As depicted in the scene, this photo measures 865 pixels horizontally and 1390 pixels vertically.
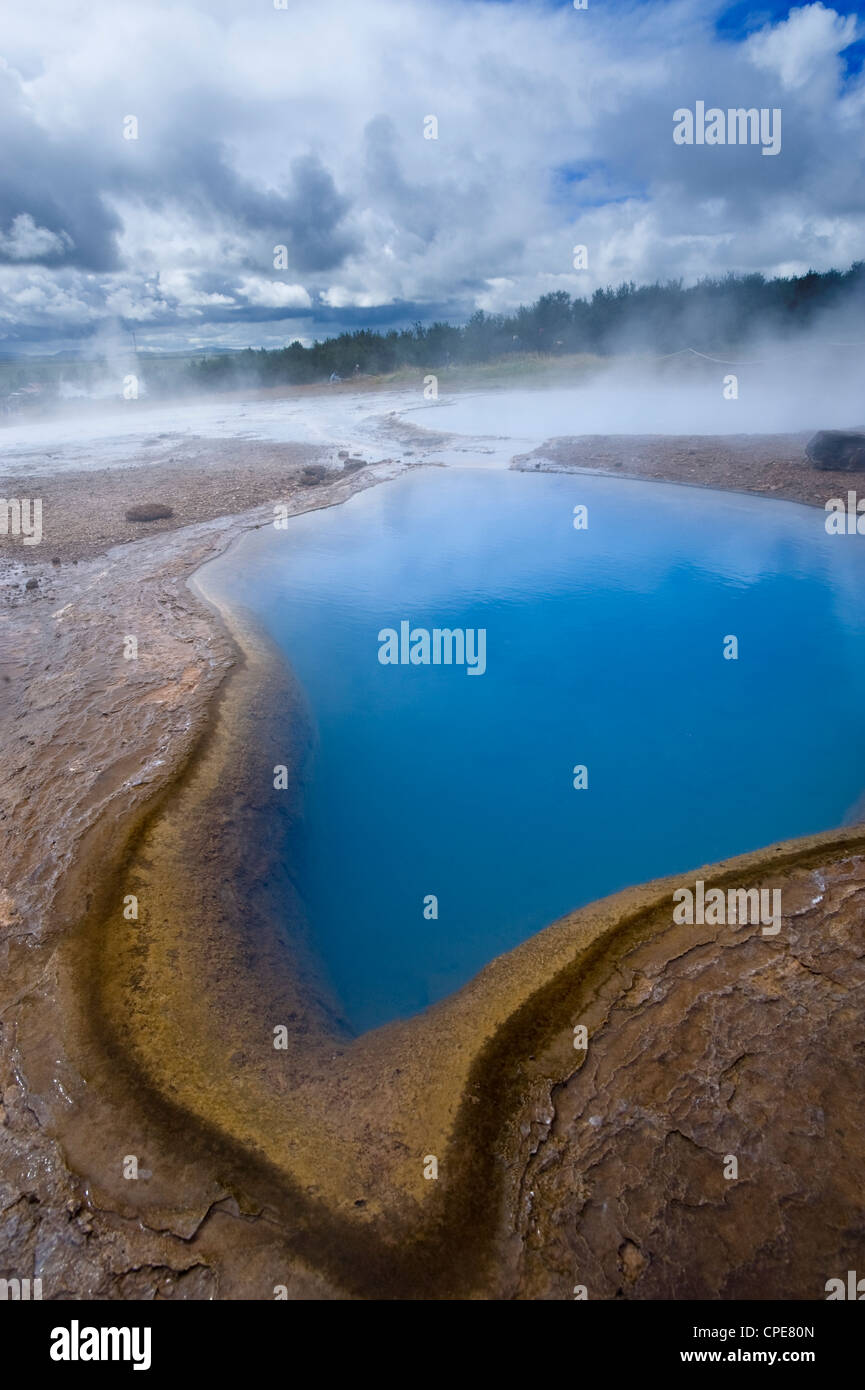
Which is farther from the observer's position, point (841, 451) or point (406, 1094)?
point (841, 451)

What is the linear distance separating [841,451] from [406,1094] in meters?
14.8

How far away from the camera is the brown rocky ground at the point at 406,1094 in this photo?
2.76 metres

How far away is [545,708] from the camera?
7.00 meters

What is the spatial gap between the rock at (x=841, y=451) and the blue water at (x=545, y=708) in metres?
2.38

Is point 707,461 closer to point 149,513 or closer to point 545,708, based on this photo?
point 545,708

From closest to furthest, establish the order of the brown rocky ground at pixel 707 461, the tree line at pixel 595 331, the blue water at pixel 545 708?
1. the blue water at pixel 545 708
2. the brown rocky ground at pixel 707 461
3. the tree line at pixel 595 331

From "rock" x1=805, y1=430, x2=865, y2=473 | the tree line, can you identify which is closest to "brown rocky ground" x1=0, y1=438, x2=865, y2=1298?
"rock" x1=805, y1=430, x2=865, y2=473

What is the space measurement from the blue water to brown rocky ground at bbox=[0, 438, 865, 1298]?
0.51m

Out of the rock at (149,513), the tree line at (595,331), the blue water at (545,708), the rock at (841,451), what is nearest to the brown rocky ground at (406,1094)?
the blue water at (545,708)

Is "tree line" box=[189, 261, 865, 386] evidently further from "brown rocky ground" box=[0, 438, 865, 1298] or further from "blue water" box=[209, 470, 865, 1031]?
"brown rocky ground" box=[0, 438, 865, 1298]

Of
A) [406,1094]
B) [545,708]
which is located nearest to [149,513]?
[545,708]

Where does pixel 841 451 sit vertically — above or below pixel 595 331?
below

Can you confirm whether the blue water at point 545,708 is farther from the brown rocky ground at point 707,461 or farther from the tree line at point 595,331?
the tree line at point 595,331
